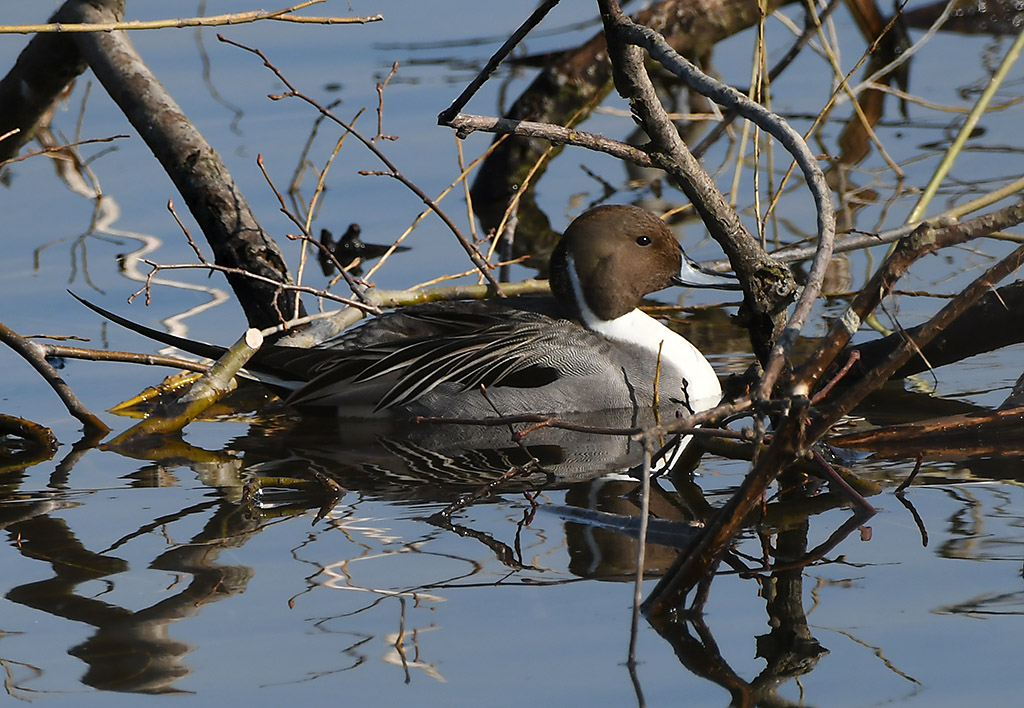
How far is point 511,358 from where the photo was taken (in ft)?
19.1

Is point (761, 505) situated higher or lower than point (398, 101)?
lower

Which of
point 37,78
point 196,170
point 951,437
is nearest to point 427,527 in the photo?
point 951,437

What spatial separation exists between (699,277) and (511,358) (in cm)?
94

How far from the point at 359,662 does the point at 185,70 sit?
793 cm

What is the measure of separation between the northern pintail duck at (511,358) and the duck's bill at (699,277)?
7cm

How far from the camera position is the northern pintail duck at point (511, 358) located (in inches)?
229

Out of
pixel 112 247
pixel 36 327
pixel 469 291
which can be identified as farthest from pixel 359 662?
pixel 112 247

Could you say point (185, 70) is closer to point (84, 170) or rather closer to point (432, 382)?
point (84, 170)

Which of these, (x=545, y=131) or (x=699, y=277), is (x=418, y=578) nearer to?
(x=545, y=131)

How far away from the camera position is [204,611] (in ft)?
12.0

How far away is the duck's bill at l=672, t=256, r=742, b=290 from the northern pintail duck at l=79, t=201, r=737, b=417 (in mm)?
69

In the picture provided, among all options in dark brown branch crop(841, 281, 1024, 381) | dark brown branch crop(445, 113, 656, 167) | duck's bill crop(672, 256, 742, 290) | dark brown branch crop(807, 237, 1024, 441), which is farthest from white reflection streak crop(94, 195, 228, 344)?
dark brown branch crop(807, 237, 1024, 441)

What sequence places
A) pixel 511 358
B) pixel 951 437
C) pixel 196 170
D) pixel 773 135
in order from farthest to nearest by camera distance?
pixel 196 170
pixel 511 358
pixel 951 437
pixel 773 135

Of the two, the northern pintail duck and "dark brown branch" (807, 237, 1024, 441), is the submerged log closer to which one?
the northern pintail duck
